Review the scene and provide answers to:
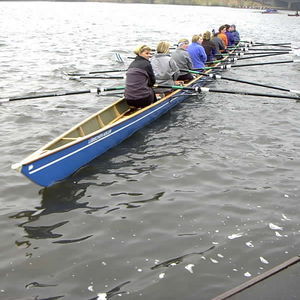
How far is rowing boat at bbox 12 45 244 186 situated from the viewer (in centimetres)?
754

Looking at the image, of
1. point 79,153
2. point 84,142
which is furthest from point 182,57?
point 79,153

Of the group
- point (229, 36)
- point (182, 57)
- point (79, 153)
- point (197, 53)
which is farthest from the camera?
point (229, 36)

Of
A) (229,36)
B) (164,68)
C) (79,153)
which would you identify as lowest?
(79,153)

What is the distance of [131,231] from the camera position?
6.78m

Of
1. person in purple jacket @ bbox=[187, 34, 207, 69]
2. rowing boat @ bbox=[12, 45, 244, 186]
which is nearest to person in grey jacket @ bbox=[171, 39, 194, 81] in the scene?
person in purple jacket @ bbox=[187, 34, 207, 69]

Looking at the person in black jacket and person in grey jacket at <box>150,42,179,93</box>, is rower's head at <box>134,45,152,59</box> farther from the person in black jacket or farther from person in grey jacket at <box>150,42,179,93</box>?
person in grey jacket at <box>150,42,179,93</box>

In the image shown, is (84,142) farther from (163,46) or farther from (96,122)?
(163,46)

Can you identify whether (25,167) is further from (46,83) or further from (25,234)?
(46,83)

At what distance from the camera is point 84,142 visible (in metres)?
8.68

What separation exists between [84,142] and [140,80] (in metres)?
3.07

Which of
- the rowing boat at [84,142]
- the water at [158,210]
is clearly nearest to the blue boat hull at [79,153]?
the rowing boat at [84,142]

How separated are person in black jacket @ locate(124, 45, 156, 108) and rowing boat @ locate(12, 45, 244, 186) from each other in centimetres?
34

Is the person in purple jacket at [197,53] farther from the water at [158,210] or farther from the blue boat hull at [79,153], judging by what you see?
the blue boat hull at [79,153]

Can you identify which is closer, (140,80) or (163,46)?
(140,80)
